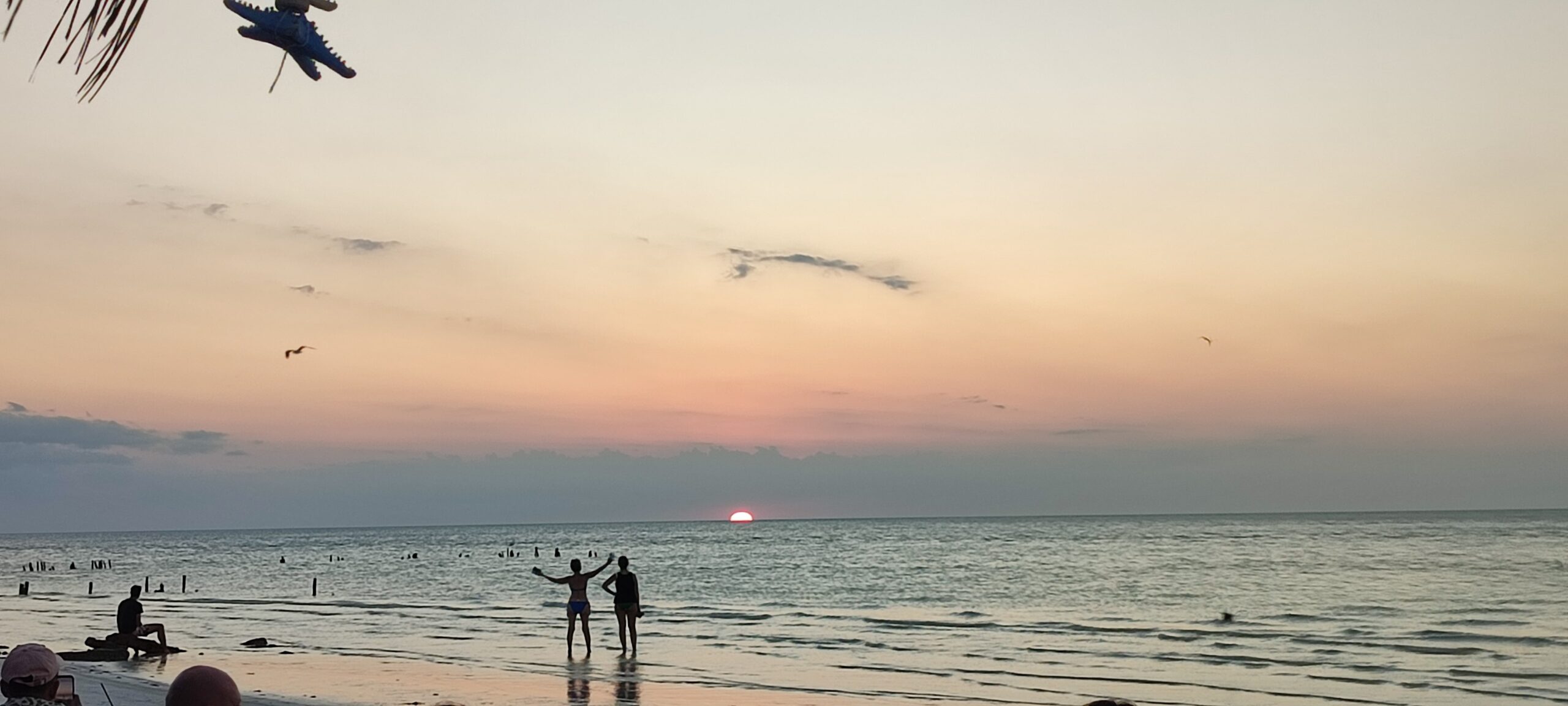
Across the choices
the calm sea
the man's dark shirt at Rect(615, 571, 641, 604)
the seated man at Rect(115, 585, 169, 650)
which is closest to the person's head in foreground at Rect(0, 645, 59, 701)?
the calm sea

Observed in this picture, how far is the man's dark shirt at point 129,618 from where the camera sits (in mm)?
21719

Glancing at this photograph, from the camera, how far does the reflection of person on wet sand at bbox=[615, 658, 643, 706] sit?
17.6 m

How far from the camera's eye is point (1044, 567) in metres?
67.1

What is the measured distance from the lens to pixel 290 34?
3.51 meters

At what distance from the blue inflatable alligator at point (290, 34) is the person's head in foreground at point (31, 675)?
90.0 inches

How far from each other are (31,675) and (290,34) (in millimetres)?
2446

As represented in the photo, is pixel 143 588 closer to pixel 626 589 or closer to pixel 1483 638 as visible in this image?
pixel 626 589

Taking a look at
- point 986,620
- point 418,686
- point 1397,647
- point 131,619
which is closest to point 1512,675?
point 1397,647

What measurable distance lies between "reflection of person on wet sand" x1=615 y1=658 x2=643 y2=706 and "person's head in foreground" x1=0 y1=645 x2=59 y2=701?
13.2 metres

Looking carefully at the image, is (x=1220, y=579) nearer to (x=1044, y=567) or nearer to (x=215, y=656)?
(x=1044, y=567)

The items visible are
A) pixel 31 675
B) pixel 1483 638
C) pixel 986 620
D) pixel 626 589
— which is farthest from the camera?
pixel 986 620

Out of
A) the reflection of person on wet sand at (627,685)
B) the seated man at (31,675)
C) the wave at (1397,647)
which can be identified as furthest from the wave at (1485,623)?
the seated man at (31,675)

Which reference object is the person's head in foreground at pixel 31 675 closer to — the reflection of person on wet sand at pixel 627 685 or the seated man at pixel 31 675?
the seated man at pixel 31 675

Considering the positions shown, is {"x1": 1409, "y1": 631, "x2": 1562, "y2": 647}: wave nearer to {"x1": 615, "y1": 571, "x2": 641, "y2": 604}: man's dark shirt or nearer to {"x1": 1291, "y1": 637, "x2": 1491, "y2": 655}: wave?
{"x1": 1291, "y1": 637, "x2": 1491, "y2": 655}: wave
